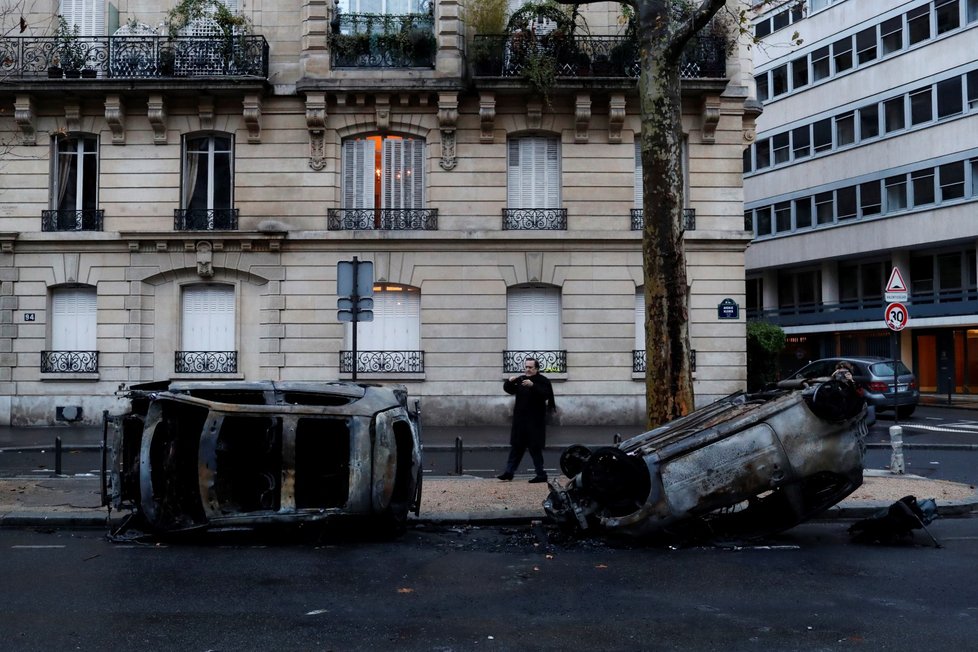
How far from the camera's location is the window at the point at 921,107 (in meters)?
35.7

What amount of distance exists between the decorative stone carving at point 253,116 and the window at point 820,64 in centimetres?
2766

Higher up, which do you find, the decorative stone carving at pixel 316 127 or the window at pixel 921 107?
the window at pixel 921 107

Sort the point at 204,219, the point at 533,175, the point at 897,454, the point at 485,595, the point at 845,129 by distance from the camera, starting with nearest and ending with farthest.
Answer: the point at 485,595, the point at 897,454, the point at 204,219, the point at 533,175, the point at 845,129

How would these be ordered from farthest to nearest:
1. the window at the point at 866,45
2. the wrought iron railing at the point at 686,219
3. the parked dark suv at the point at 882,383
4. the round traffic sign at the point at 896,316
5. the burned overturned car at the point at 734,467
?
the window at the point at 866,45 → the parked dark suv at the point at 882,383 → the wrought iron railing at the point at 686,219 → the round traffic sign at the point at 896,316 → the burned overturned car at the point at 734,467

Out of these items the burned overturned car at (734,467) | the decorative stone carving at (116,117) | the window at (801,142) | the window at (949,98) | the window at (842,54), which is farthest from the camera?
the window at (801,142)

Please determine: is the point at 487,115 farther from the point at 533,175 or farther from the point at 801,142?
the point at 801,142

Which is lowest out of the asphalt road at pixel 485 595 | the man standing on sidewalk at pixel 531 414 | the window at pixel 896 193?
the asphalt road at pixel 485 595

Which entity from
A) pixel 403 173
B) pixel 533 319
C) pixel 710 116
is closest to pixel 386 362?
pixel 533 319

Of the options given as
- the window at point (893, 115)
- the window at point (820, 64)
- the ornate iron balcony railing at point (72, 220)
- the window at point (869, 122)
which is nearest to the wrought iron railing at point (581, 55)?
the ornate iron balcony railing at point (72, 220)

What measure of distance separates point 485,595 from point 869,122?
119 ft

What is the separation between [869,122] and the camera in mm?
38344

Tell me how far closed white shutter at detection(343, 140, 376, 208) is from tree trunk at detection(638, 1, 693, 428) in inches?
417

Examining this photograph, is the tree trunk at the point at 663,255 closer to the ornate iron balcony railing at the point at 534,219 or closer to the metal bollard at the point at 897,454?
the metal bollard at the point at 897,454

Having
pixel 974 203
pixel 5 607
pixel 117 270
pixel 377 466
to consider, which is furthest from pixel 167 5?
pixel 974 203
